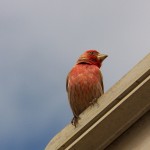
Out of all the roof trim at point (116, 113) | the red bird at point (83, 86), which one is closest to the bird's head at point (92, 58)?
the red bird at point (83, 86)

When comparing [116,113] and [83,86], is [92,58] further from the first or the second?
[116,113]

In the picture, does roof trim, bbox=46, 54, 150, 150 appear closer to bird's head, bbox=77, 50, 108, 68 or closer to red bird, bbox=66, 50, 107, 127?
red bird, bbox=66, 50, 107, 127

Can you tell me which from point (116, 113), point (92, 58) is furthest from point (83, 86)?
point (116, 113)

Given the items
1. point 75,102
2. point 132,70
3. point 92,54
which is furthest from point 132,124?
point 92,54

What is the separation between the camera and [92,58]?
11.9 metres

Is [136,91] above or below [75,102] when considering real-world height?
below

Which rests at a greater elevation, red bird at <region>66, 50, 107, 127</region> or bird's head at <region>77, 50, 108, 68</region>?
bird's head at <region>77, 50, 108, 68</region>

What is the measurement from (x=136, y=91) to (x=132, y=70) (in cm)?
46

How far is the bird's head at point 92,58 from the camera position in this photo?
11586 millimetres

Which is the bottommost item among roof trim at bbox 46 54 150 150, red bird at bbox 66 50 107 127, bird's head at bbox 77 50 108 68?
roof trim at bbox 46 54 150 150

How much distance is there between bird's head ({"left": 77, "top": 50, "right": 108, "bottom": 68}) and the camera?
11586 mm

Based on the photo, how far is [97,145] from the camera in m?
6.07

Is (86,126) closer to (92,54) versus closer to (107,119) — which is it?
(107,119)

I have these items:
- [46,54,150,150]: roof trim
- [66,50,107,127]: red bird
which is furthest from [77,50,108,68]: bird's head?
[46,54,150,150]: roof trim
